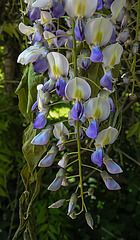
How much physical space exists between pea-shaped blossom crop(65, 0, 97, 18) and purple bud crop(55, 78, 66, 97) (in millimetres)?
83

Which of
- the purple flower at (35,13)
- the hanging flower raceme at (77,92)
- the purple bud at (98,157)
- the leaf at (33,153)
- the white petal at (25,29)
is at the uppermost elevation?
the purple flower at (35,13)

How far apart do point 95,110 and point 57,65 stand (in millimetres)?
78

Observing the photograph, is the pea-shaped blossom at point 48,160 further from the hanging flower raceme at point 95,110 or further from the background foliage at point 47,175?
the background foliage at point 47,175

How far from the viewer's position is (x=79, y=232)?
1443 millimetres

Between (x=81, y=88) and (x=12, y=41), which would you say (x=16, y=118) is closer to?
(x=12, y=41)

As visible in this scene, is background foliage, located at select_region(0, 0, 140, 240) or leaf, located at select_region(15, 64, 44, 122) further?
background foliage, located at select_region(0, 0, 140, 240)

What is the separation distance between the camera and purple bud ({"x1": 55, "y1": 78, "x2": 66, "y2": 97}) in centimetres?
38

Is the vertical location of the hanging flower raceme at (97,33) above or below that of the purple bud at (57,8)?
below

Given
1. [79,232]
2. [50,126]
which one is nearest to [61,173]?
[50,126]

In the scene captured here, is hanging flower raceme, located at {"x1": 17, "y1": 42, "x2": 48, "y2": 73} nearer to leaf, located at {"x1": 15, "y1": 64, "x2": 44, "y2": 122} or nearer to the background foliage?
leaf, located at {"x1": 15, "y1": 64, "x2": 44, "y2": 122}

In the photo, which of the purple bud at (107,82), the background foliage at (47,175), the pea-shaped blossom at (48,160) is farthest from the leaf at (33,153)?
the background foliage at (47,175)

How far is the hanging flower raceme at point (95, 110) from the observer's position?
14.9 inches

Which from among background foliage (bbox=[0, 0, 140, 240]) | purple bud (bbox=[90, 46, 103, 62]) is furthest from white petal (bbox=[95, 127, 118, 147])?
background foliage (bbox=[0, 0, 140, 240])

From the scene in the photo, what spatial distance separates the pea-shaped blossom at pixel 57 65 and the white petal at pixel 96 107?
54mm
